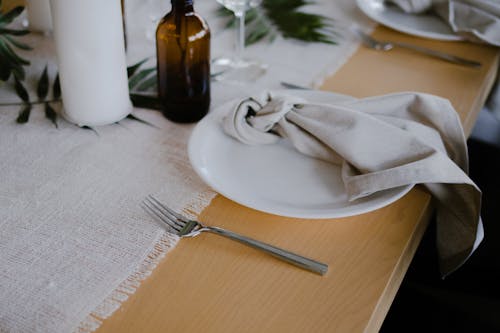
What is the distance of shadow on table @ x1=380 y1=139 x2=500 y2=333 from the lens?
0.78m

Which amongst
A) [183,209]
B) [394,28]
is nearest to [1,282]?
[183,209]

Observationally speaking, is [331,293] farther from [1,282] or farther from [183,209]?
[1,282]

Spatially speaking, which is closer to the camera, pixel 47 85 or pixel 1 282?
pixel 1 282

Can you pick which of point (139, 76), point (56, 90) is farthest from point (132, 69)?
point (56, 90)

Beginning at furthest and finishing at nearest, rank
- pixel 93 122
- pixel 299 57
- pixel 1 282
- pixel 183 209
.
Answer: pixel 299 57, pixel 93 122, pixel 183 209, pixel 1 282

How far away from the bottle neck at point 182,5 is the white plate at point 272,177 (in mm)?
137

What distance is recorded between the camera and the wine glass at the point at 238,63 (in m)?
0.90

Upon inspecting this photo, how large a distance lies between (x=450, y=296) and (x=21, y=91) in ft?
2.29

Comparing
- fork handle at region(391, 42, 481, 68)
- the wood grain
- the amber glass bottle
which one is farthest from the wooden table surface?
fork handle at region(391, 42, 481, 68)

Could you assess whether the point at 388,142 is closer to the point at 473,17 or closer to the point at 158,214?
the point at 158,214

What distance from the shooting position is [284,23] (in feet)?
3.50

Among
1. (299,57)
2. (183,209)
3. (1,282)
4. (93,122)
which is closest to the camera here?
(1,282)

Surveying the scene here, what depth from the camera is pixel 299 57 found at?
0.98 metres

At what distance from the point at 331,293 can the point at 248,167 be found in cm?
21
